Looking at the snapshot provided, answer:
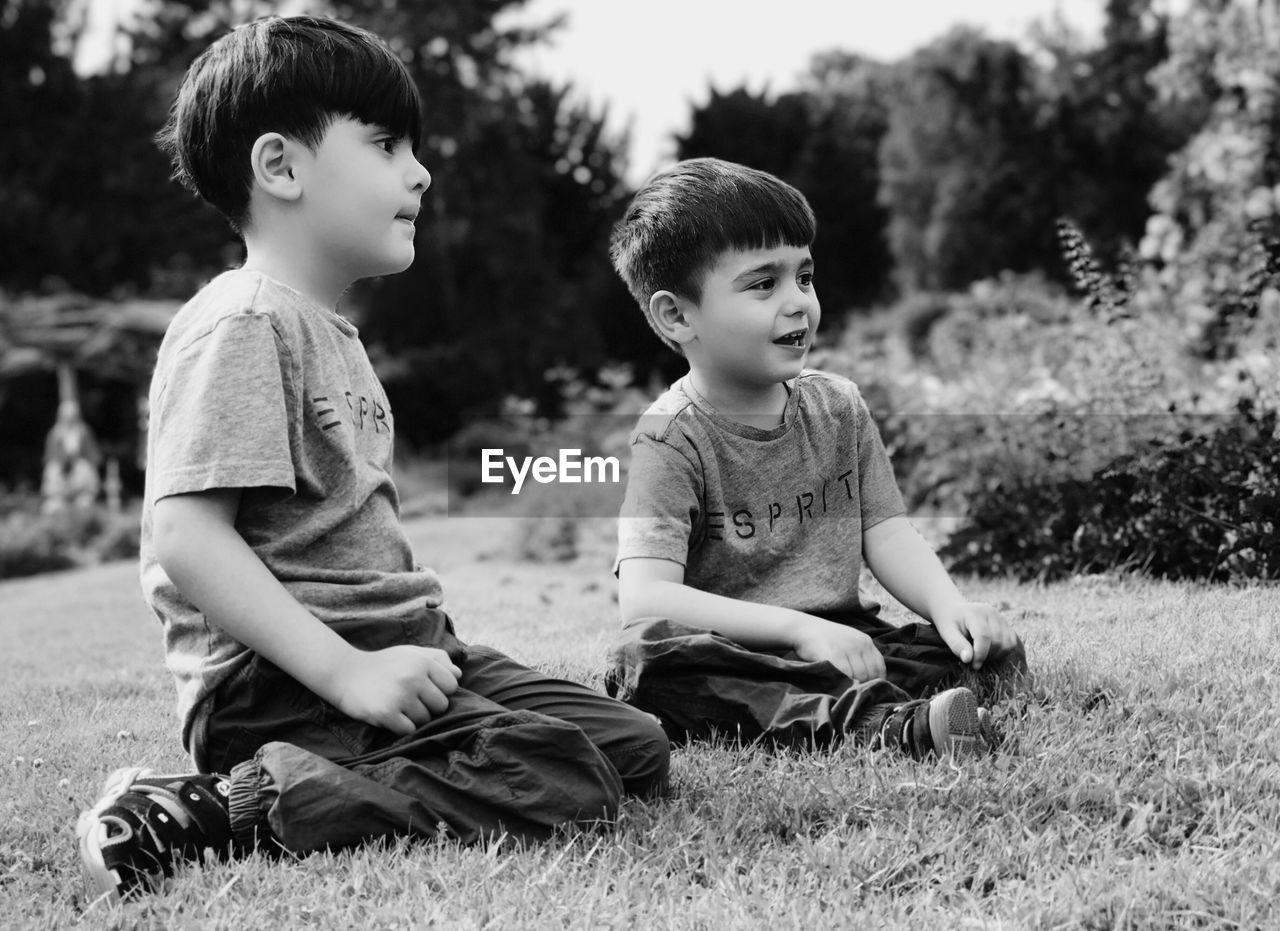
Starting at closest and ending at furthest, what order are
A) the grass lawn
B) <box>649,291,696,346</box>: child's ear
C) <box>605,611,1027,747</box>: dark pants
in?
the grass lawn < <box>605,611,1027,747</box>: dark pants < <box>649,291,696,346</box>: child's ear

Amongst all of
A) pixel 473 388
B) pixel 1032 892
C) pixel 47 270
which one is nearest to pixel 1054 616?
pixel 1032 892

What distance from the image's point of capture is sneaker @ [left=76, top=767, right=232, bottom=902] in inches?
79.7

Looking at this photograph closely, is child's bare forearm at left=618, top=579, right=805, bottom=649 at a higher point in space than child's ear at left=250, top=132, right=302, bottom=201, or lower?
lower

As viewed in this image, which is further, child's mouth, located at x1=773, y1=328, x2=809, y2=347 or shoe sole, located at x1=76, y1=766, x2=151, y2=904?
child's mouth, located at x1=773, y1=328, x2=809, y2=347

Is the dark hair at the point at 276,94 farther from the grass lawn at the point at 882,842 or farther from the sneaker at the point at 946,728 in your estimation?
the sneaker at the point at 946,728

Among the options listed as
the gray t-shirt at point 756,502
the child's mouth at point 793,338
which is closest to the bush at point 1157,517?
the gray t-shirt at point 756,502

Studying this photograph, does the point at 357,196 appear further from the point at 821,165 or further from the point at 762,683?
the point at 821,165

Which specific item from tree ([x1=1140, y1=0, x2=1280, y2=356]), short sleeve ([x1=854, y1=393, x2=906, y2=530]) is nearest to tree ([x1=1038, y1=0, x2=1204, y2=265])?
tree ([x1=1140, y1=0, x2=1280, y2=356])

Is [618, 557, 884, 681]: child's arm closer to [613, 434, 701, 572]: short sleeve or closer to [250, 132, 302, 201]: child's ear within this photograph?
[613, 434, 701, 572]: short sleeve

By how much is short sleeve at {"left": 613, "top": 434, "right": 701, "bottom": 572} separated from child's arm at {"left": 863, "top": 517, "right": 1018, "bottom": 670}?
49 cm

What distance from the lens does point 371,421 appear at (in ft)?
8.31

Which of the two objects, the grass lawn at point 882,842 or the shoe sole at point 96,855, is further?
the shoe sole at point 96,855

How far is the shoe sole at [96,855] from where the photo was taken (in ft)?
6.55

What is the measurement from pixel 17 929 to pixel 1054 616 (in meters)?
2.83
